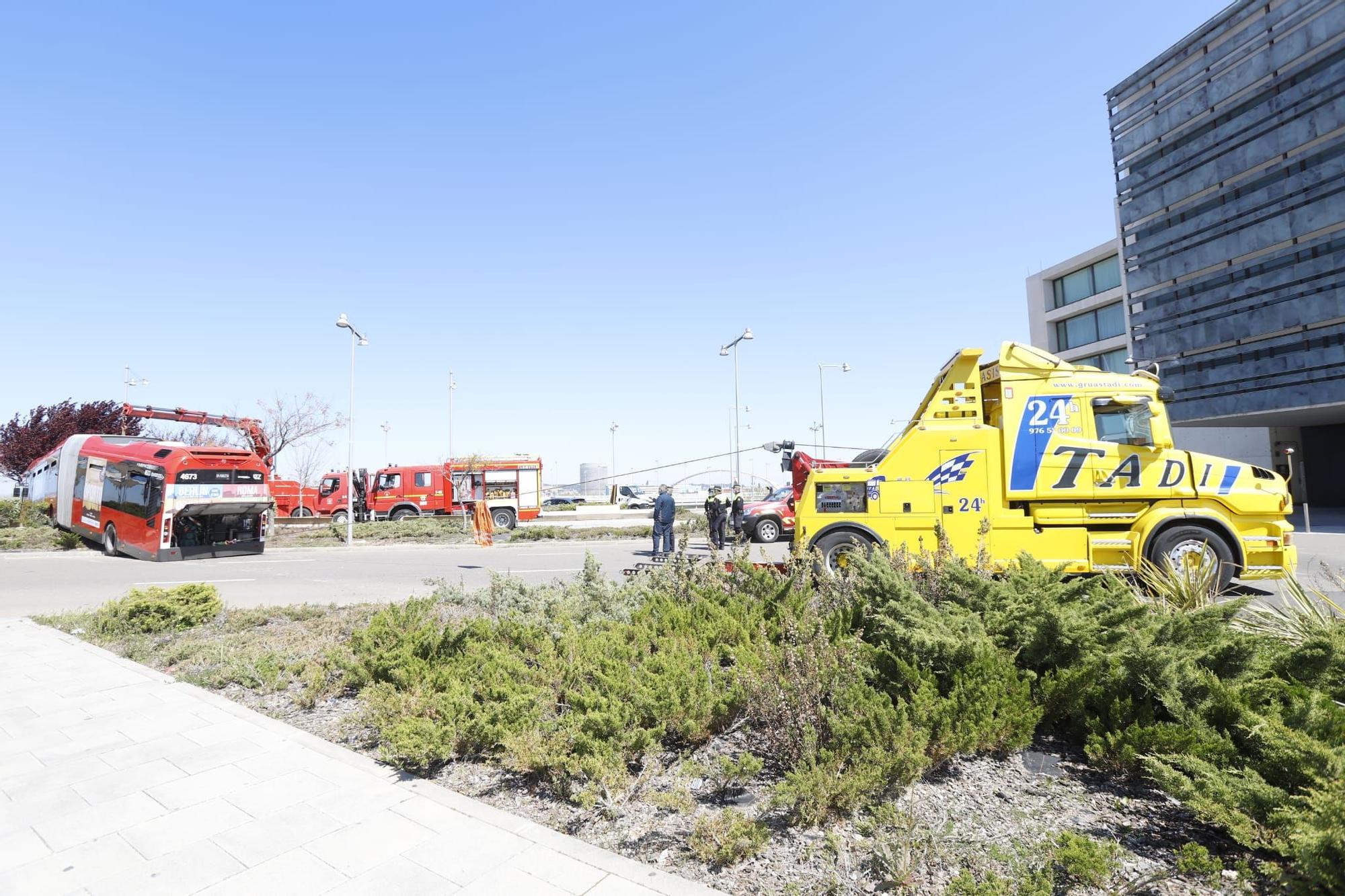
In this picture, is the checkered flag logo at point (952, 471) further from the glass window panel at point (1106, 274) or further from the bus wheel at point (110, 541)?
the glass window panel at point (1106, 274)

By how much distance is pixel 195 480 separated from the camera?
673 inches

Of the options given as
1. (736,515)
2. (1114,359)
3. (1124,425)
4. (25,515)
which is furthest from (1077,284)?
(25,515)

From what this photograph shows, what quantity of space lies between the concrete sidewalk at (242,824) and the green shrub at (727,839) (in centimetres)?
18

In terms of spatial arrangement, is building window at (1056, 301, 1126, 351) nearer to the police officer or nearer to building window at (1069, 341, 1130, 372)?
building window at (1069, 341, 1130, 372)

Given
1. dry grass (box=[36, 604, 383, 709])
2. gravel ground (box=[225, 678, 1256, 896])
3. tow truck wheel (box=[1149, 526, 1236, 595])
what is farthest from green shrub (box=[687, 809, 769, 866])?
tow truck wheel (box=[1149, 526, 1236, 595])

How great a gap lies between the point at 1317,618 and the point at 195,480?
20.3m

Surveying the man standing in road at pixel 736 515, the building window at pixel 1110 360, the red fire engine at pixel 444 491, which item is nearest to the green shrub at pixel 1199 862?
the man standing in road at pixel 736 515

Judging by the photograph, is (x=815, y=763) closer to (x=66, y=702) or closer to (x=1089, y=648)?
(x=1089, y=648)

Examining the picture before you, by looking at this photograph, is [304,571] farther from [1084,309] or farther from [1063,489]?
[1084,309]

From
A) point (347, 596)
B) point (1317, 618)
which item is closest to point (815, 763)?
point (1317, 618)

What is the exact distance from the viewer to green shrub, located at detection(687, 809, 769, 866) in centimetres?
289

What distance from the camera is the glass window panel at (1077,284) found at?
4338cm

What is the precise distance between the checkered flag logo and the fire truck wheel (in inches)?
433

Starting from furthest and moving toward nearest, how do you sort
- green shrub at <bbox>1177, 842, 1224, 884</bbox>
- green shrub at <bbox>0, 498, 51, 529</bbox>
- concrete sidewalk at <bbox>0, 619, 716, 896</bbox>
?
green shrub at <bbox>0, 498, 51, 529</bbox> < concrete sidewalk at <bbox>0, 619, 716, 896</bbox> < green shrub at <bbox>1177, 842, 1224, 884</bbox>
